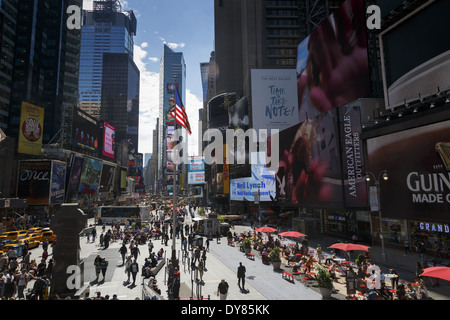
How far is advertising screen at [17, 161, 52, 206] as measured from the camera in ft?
170

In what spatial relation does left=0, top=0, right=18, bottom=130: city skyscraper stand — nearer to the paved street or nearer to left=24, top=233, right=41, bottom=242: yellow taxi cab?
left=24, top=233, right=41, bottom=242: yellow taxi cab

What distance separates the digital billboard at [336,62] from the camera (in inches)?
1377

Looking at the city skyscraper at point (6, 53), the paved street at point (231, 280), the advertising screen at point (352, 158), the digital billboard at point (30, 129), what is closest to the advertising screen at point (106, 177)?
the city skyscraper at point (6, 53)

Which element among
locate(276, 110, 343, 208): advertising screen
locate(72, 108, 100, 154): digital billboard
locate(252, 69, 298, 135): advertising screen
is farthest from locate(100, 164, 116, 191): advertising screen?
locate(276, 110, 343, 208): advertising screen

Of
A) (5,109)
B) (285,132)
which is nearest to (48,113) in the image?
(5,109)

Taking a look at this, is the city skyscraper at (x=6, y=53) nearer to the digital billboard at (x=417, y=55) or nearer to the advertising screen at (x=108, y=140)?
the advertising screen at (x=108, y=140)

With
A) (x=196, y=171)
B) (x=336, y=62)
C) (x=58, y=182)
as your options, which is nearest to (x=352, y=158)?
(x=336, y=62)

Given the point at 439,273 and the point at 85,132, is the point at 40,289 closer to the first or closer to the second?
the point at 439,273

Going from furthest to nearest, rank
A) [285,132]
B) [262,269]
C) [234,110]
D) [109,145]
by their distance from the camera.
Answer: [109,145] < [234,110] < [285,132] < [262,269]

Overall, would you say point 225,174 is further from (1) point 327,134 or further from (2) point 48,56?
(2) point 48,56

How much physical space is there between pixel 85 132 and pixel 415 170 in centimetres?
7402

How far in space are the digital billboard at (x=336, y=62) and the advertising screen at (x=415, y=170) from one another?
461 inches

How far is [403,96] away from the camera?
2784cm
